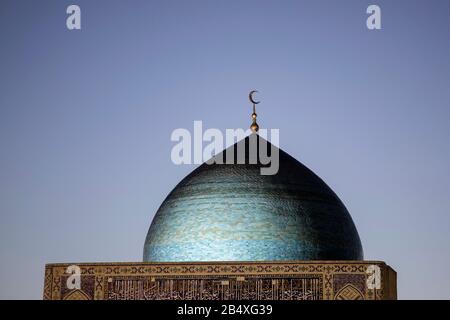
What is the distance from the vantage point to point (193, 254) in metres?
14.8

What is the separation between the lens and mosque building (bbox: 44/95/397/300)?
14.0 metres

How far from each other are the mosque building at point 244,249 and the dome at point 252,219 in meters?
0.01

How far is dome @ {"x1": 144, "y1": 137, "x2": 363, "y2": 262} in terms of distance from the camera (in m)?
14.7

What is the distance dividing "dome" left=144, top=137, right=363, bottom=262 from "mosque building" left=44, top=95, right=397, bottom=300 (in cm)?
1

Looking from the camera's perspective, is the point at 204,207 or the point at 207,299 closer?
the point at 207,299

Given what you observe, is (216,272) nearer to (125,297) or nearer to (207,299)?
(207,299)

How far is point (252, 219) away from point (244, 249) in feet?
1.45

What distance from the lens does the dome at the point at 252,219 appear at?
14.7 meters

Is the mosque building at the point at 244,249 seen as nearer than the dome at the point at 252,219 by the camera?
Yes

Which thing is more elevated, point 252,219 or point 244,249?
point 252,219

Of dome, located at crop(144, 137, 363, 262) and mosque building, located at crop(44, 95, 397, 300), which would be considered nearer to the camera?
mosque building, located at crop(44, 95, 397, 300)

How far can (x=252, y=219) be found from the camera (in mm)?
14836
